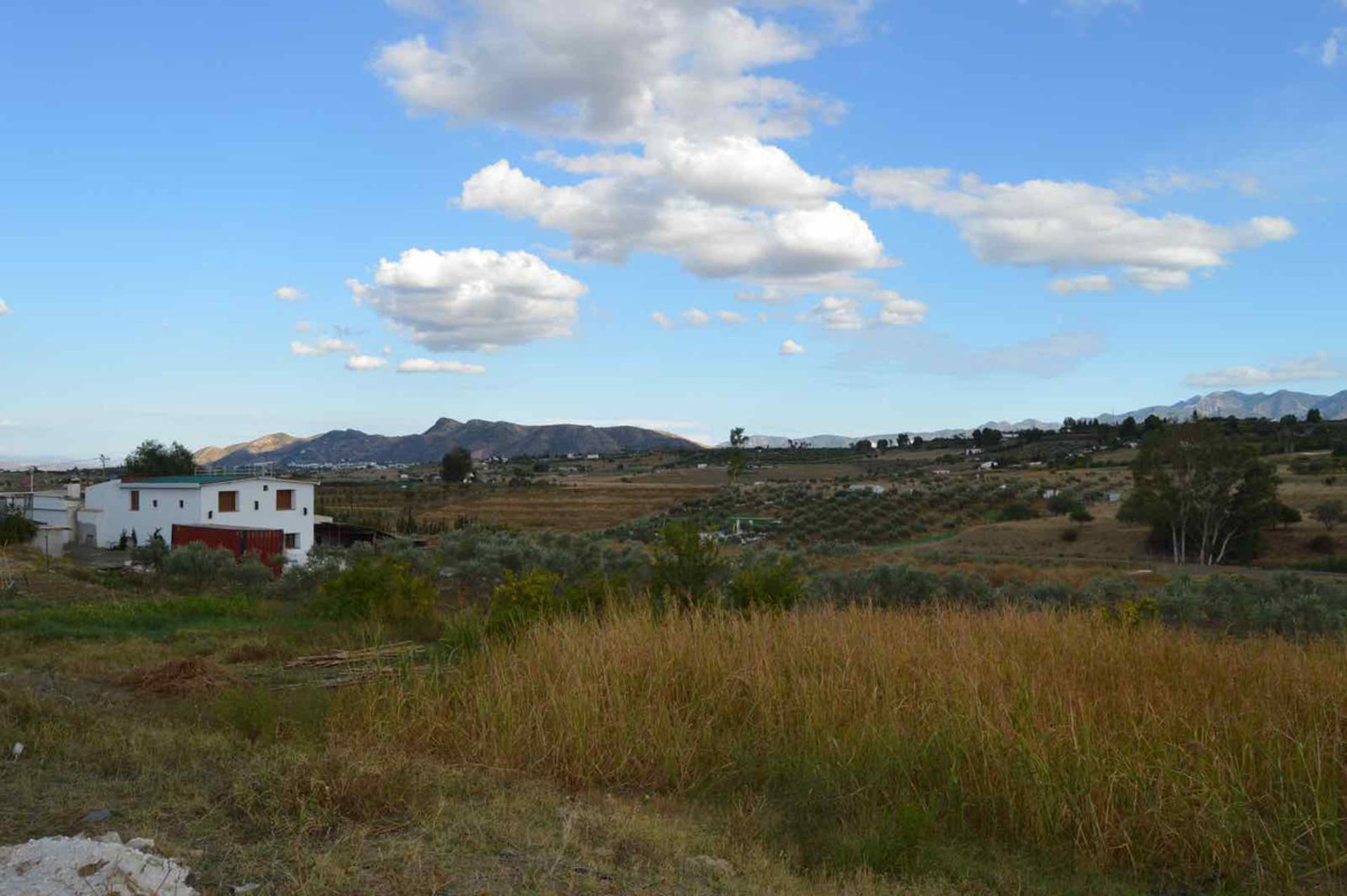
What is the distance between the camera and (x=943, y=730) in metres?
6.25

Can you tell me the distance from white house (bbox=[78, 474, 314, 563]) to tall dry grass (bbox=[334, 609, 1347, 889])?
131 ft

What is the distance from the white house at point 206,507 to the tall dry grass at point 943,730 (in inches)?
1577

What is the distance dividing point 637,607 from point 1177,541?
43758mm

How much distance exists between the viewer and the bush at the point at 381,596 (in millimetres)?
15641

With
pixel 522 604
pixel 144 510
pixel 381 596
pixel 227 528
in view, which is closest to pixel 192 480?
pixel 144 510

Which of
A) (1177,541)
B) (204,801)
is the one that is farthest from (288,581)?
(1177,541)

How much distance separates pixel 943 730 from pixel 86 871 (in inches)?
188

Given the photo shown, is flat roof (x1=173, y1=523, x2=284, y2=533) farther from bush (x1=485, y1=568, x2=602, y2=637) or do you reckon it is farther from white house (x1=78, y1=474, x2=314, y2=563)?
bush (x1=485, y1=568, x2=602, y2=637)

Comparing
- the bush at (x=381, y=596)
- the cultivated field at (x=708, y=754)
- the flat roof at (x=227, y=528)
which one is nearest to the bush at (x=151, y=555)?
the flat roof at (x=227, y=528)

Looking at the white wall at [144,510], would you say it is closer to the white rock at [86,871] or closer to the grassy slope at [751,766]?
the grassy slope at [751,766]

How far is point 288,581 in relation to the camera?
77.3 ft

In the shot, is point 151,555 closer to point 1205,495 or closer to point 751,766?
point 751,766

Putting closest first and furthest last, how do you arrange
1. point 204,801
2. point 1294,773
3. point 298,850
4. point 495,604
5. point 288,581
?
point 298,850, point 204,801, point 1294,773, point 495,604, point 288,581

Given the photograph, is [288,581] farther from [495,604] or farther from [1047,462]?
[1047,462]
